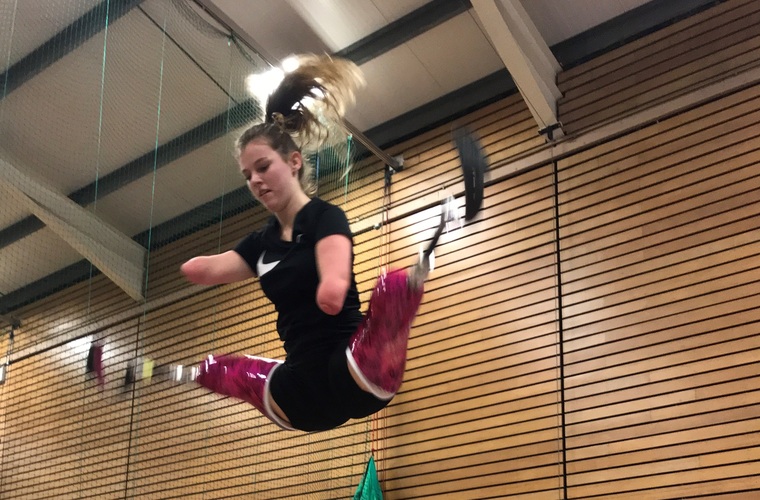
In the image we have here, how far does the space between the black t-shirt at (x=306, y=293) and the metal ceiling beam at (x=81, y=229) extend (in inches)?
125

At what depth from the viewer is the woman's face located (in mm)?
2223

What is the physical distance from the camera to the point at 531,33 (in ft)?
19.1

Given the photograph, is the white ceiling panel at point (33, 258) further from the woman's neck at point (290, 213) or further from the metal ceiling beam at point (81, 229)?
the woman's neck at point (290, 213)

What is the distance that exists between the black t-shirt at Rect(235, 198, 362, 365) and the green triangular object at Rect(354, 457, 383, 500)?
3.61 meters

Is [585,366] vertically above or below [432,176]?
below

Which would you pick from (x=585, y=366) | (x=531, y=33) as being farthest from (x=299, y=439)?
(x=531, y=33)

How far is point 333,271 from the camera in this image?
6.40 ft

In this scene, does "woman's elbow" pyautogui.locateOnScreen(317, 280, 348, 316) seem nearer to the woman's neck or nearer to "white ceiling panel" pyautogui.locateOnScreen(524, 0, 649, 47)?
the woman's neck

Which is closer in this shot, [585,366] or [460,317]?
[585,366]

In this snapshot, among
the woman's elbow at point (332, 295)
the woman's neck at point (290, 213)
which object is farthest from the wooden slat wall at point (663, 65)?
the woman's elbow at point (332, 295)

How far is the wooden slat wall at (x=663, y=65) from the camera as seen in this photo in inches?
210

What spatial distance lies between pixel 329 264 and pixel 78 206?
140 inches

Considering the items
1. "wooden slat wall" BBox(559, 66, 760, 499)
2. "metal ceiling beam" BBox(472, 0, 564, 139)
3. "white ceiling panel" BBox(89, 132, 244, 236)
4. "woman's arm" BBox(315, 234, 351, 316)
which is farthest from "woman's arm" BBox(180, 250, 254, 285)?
"metal ceiling beam" BBox(472, 0, 564, 139)

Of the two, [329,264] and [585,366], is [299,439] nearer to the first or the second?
[585,366]
